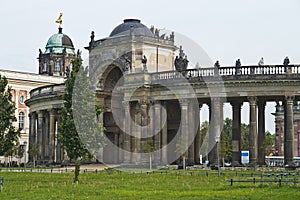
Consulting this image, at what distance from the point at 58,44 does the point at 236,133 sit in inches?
3339

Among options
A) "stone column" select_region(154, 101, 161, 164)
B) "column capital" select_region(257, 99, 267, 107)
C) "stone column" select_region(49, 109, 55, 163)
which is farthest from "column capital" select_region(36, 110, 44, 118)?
"column capital" select_region(257, 99, 267, 107)

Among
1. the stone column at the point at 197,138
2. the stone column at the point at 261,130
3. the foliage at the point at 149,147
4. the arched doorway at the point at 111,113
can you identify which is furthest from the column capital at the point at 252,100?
the arched doorway at the point at 111,113

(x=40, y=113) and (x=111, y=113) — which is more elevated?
(x=40, y=113)

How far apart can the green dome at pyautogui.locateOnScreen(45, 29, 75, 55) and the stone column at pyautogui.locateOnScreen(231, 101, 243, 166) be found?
80.9m

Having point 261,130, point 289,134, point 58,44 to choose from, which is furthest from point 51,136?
point 58,44

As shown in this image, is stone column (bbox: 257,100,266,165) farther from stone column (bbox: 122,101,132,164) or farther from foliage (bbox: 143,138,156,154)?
stone column (bbox: 122,101,132,164)

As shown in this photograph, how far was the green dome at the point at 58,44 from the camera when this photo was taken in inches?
5635

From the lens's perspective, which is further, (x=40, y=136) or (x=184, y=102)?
(x=40, y=136)

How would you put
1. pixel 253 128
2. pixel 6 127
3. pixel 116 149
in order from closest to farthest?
pixel 6 127 → pixel 253 128 → pixel 116 149

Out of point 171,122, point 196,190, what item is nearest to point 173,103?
point 171,122

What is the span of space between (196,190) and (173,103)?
36774 mm

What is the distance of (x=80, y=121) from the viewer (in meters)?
46.2

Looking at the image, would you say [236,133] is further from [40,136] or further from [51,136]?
[40,136]

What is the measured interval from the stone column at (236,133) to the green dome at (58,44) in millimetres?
80898
